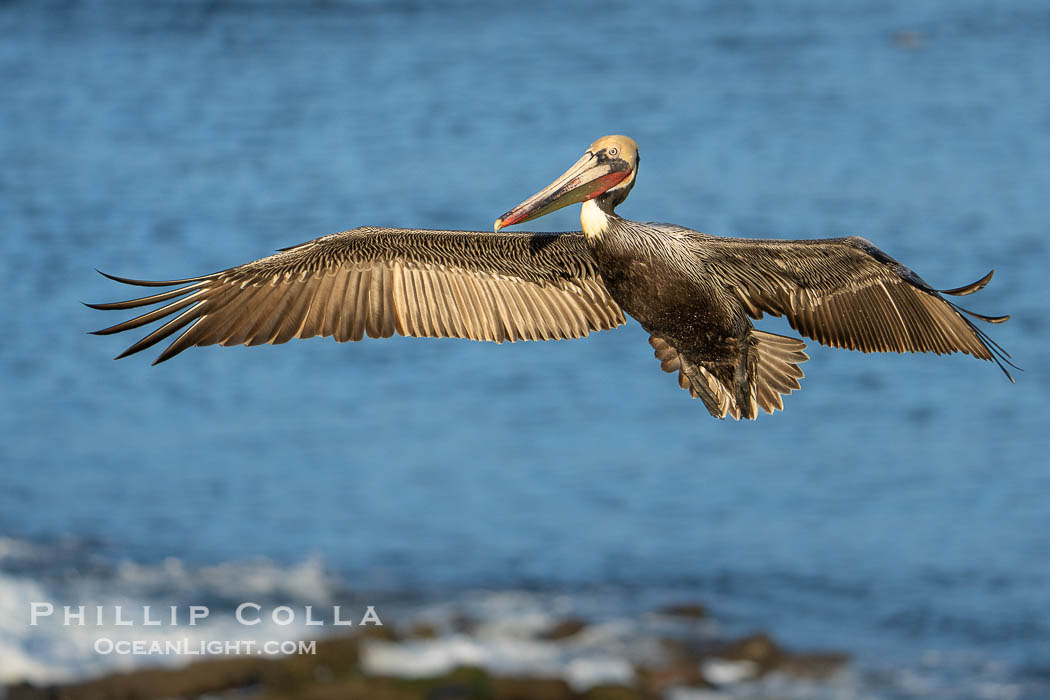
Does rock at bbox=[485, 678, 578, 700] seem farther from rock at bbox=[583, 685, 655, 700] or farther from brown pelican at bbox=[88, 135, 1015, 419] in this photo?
brown pelican at bbox=[88, 135, 1015, 419]

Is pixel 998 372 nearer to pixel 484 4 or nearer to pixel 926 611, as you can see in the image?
pixel 926 611

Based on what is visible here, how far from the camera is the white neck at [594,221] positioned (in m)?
7.36

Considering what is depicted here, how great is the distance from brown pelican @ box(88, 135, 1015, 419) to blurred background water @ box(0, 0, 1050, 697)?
14.7 metres

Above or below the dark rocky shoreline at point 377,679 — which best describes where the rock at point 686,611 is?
above

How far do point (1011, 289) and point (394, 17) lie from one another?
28.3 m

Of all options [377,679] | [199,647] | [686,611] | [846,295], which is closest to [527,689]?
[377,679]

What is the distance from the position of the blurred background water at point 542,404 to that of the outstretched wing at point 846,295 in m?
15.2

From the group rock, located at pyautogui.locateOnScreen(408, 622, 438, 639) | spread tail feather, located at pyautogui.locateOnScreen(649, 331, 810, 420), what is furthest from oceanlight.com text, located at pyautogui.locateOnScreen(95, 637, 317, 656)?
spread tail feather, located at pyautogui.locateOnScreen(649, 331, 810, 420)

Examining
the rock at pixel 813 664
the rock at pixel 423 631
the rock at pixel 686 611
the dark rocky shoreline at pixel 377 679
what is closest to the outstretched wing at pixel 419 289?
the dark rocky shoreline at pixel 377 679

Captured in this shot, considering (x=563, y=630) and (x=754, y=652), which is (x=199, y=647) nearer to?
(x=563, y=630)

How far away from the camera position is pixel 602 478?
29.5 m

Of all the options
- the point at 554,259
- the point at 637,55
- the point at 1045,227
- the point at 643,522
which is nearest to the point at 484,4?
the point at 637,55

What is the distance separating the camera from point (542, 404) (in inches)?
1241

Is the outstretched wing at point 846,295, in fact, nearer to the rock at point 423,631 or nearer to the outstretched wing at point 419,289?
the outstretched wing at point 419,289
